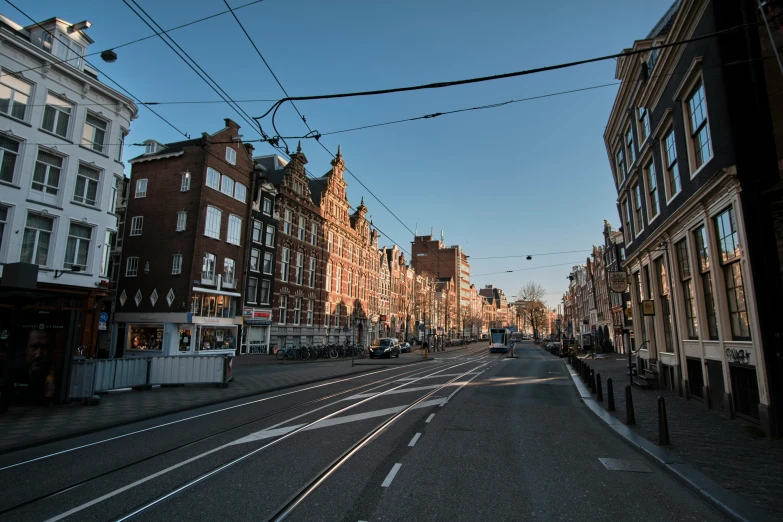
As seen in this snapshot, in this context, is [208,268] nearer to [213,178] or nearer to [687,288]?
[213,178]

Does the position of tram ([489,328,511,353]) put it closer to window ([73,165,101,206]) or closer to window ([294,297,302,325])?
window ([294,297,302,325])

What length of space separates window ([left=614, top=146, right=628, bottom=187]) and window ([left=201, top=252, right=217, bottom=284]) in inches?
1107

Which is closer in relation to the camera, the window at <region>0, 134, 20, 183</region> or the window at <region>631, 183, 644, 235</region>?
the window at <region>631, 183, 644, 235</region>

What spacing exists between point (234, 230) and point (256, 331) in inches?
358

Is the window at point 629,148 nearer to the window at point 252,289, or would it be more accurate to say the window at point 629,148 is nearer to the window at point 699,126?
the window at point 699,126

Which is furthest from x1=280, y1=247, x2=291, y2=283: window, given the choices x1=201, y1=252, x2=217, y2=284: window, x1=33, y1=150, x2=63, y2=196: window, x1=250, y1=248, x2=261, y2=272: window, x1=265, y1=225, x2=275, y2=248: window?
x1=33, y1=150, x2=63, y2=196: window

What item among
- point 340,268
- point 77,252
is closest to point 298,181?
point 340,268

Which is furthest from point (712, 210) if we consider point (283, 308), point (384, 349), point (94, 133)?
point (283, 308)

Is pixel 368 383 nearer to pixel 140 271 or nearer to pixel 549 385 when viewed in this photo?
pixel 549 385

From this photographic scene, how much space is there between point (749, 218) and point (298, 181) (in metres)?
40.1


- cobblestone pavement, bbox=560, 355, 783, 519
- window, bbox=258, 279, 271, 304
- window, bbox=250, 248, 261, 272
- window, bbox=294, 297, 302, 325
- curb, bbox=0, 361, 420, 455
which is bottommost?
curb, bbox=0, 361, 420, 455

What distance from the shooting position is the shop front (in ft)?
121

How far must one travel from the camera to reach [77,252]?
22.8m

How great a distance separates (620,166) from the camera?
70.0 ft
